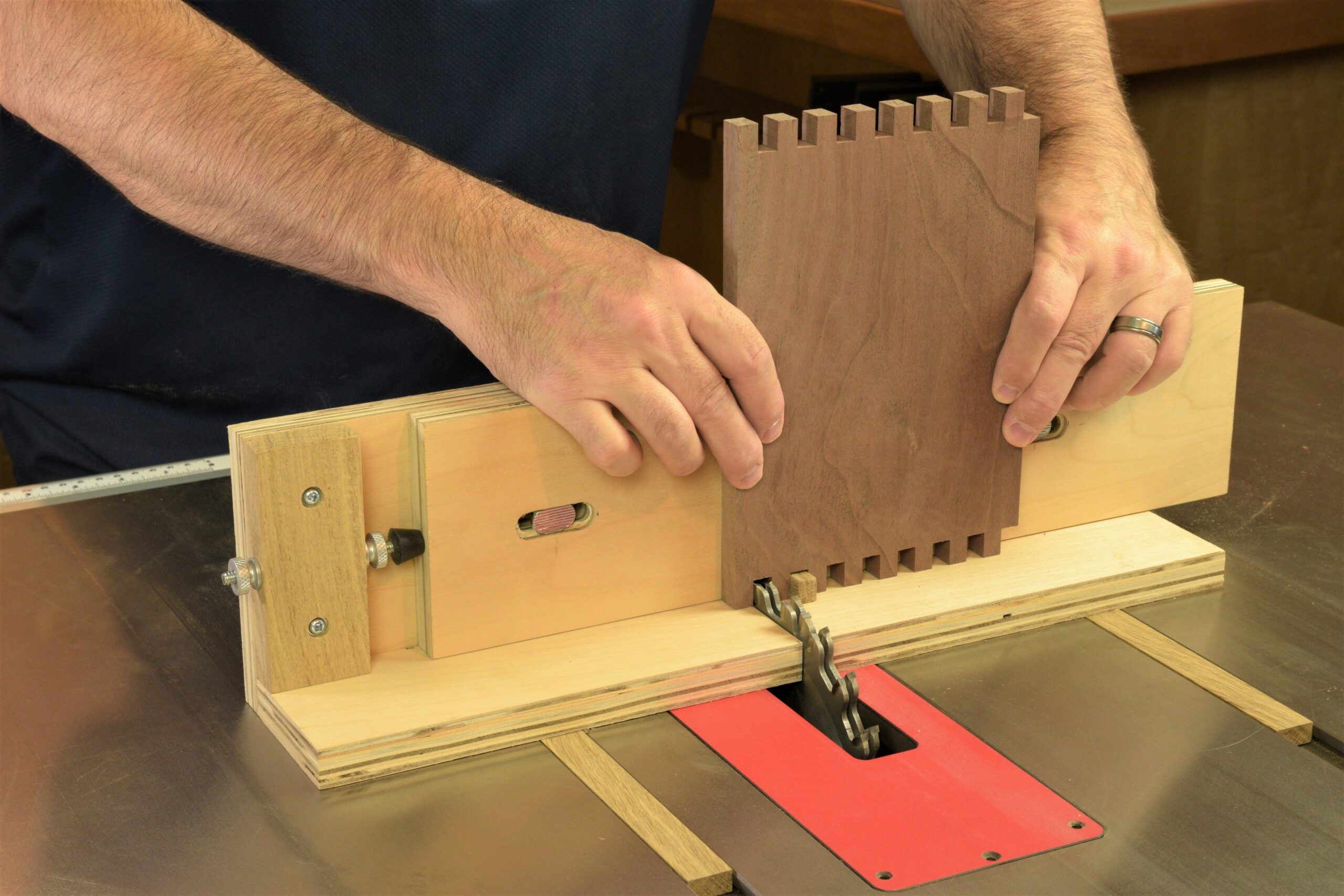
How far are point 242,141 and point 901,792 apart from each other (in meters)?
Result: 0.69

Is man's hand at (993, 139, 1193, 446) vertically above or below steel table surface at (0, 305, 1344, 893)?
above

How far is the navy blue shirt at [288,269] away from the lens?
144cm

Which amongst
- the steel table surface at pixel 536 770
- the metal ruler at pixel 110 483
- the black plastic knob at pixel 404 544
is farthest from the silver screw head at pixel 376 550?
the metal ruler at pixel 110 483

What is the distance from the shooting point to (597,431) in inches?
41.3

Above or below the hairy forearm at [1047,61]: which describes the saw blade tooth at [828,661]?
below

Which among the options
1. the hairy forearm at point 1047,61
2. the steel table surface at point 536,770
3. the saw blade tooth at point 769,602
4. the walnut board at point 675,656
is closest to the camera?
the steel table surface at point 536,770

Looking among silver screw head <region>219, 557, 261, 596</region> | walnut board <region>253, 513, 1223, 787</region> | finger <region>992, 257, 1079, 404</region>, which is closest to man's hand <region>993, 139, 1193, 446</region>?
finger <region>992, 257, 1079, 404</region>

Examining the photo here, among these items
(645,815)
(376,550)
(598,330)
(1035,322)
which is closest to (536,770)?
(645,815)

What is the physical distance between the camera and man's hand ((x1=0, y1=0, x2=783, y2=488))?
41.3 inches

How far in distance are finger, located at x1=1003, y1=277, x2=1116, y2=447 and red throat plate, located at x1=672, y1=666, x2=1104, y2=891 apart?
0.90 feet

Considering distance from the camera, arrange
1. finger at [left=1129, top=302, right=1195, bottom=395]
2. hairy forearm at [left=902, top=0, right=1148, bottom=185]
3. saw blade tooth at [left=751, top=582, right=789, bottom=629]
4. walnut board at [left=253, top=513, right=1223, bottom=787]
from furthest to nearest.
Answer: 1. hairy forearm at [left=902, top=0, right=1148, bottom=185]
2. finger at [left=1129, top=302, right=1195, bottom=395]
3. saw blade tooth at [left=751, top=582, right=789, bottom=629]
4. walnut board at [left=253, top=513, right=1223, bottom=787]

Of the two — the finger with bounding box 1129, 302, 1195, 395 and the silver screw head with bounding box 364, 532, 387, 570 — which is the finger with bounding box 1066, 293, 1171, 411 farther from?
the silver screw head with bounding box 364, 532, 387, 570

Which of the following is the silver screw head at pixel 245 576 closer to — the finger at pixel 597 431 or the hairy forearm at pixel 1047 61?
the finger at pixel 597 431

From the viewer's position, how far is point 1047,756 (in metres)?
1.02
